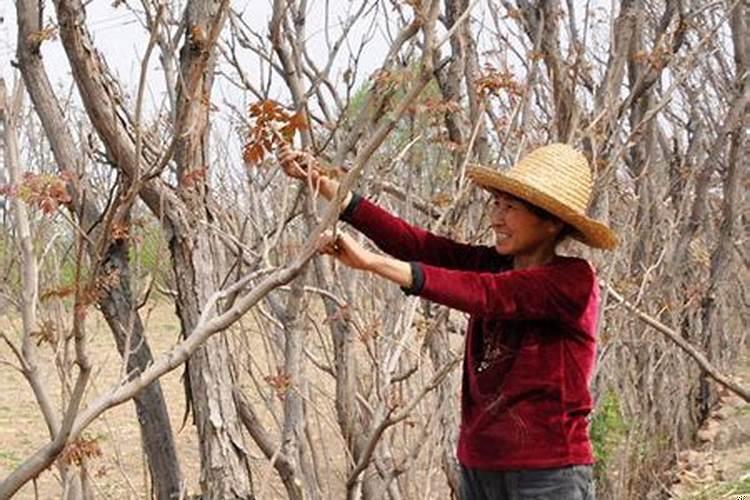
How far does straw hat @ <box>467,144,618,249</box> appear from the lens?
254 centimetres

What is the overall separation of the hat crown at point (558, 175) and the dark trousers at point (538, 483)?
0.59m

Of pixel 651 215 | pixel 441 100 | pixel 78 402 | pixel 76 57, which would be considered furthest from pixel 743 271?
pixel 78 402

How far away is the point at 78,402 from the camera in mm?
1732

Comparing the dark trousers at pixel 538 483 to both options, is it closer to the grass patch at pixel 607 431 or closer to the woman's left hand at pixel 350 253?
the woman's left hand at pixel 350 253

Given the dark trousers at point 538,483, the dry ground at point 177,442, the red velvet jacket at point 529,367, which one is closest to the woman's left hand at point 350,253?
the red velvet jacket at point 529,367

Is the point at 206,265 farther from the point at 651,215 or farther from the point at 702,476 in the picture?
the point at 702,476

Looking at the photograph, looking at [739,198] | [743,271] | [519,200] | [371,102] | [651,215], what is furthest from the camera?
[743,271]

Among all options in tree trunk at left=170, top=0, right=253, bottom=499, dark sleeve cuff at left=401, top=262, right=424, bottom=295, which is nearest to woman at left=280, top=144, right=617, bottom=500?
dark sleeve cuff at left=401, top=262, right=424, bottom=295

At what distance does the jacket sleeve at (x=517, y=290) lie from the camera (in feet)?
7.56

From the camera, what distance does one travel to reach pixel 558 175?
2.63 meters

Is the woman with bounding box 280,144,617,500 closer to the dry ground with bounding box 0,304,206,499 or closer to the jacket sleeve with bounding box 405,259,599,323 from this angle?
the jacket sleeve with bounding box 405,259,599,323

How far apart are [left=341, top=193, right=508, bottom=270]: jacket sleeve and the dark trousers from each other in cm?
51

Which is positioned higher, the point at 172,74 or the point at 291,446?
the point at 172,74

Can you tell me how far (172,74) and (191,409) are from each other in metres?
0.90
